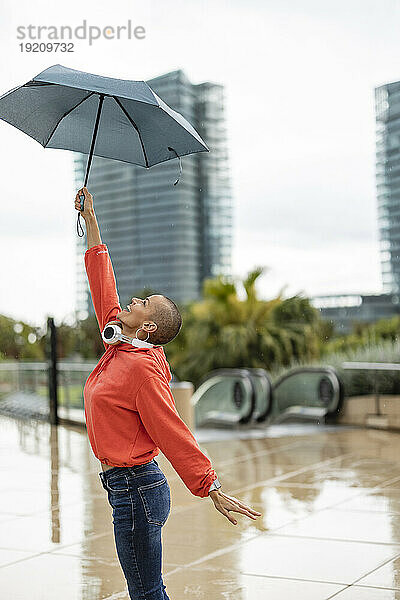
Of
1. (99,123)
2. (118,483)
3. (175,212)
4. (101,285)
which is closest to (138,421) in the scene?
(118,483)

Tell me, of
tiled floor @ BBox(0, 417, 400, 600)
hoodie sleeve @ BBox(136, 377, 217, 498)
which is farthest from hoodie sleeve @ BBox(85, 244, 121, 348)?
tiled floor @ BBox(0, 417, 400, 600)

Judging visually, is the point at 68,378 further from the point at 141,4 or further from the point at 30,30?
the point at 141,4

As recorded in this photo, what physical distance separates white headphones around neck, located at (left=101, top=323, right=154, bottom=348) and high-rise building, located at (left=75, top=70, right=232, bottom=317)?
16.1 m

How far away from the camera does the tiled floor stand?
5.02 meters

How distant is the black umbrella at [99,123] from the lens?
4090mm

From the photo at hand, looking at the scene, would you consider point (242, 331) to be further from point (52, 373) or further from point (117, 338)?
point (117, 338)

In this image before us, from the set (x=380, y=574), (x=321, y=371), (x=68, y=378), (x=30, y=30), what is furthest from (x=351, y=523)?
(x=30, y=30)

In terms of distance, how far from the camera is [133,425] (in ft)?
11.0

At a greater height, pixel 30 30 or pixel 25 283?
Result: pixel 30 30

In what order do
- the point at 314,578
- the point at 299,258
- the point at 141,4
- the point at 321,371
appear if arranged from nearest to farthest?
the point at 314,578
the point at 321,371
the point at 141,4
the point at 299,258

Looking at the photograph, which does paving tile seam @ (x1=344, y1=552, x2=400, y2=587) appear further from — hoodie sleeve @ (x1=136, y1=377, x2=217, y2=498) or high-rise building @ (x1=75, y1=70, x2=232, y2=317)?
high-rise building @ (x1=75, y1=70, x2=232, y2=317)

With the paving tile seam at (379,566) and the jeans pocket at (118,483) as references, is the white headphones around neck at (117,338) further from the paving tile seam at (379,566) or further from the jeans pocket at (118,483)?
the paving tile seam at (379,566)

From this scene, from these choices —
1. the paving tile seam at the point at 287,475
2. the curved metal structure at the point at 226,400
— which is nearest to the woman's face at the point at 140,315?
the paving tile seam at the point at 287,475

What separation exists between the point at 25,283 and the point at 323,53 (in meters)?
7.40
